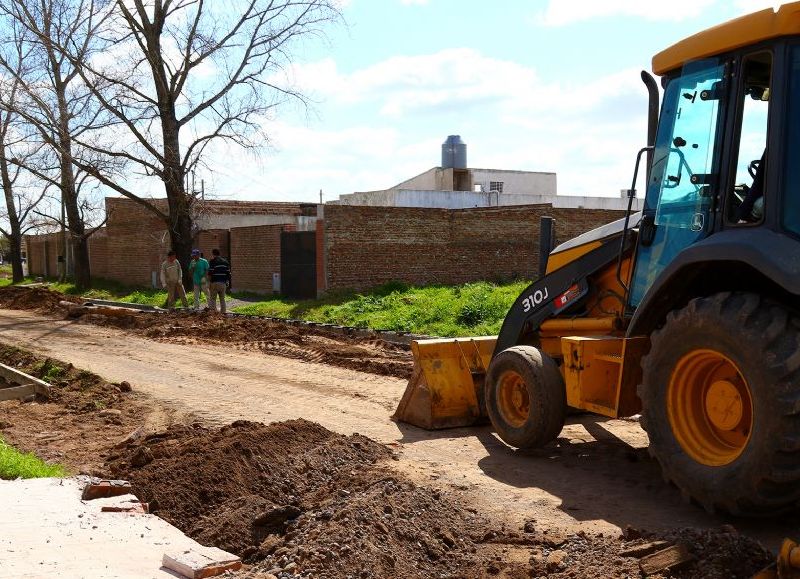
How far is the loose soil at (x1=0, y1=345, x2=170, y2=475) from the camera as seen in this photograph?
27.1 feet

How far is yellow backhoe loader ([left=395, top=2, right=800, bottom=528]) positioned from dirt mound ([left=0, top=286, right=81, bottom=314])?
69.2ft

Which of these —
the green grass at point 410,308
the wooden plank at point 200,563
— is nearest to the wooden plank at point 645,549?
the wooden plank at point 200,563

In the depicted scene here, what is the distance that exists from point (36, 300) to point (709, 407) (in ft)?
85.4

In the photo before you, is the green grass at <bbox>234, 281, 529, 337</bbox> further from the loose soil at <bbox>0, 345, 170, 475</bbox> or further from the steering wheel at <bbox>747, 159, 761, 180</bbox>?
the steering wheel at <bbox>747, 159, 761, 180</bbox>

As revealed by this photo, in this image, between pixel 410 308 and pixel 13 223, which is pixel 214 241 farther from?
pixel 13 223

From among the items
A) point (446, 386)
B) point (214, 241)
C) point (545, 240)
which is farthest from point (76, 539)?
point (214, 241)

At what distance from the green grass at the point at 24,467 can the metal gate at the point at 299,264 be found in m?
17.6

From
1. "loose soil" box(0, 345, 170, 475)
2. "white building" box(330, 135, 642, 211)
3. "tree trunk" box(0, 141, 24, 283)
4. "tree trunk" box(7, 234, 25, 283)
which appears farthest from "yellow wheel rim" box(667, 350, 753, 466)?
"tree trunk" box(7, 234, 25, 283)

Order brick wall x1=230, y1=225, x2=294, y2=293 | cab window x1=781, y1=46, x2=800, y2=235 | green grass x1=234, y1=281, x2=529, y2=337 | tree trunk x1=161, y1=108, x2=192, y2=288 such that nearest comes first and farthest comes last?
cab window x1=781, y1=46, x2=800, y2=235, green grass x1=234, y1=281, x2=529, y2=337, tree trunk x1=161, y1=108, x2=192, y2=288, brick wall x1=230, y1=225, x2=294, y2=293

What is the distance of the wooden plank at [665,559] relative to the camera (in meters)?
4.29

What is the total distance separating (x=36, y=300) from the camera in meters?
27.5

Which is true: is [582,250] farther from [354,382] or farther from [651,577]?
[354,382]

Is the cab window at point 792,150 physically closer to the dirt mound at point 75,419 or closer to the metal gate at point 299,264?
the dirt mound at point 75,419

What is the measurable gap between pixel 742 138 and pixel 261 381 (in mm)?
8084
